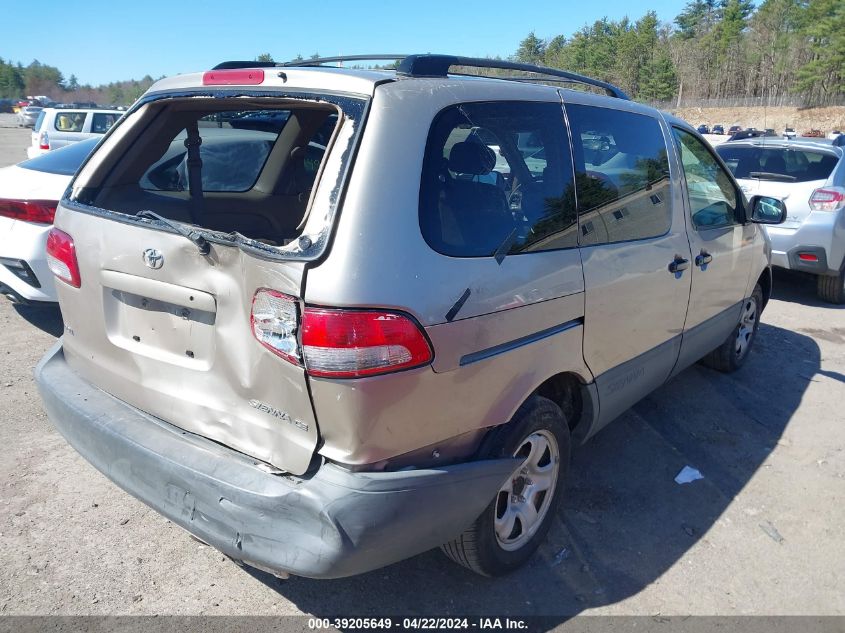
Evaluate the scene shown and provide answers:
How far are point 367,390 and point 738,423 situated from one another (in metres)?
3.39

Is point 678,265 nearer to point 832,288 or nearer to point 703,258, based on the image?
point 703,258

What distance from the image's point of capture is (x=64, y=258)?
2.83 m

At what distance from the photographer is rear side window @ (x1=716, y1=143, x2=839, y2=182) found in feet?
24.5

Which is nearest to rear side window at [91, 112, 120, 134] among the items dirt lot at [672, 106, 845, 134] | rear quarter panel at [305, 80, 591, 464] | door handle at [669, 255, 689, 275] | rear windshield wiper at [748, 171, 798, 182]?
rear windshield wiper at [748, 171, 798, 182]

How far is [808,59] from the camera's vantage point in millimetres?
73750

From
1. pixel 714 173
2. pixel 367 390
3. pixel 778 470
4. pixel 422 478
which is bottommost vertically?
pixel 778 470

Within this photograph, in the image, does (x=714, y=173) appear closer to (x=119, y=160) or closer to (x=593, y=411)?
(x=593, y=411)

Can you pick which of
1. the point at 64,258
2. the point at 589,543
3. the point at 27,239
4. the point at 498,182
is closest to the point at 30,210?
the point at 27,239

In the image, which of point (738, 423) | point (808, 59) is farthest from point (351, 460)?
point (808, 59)

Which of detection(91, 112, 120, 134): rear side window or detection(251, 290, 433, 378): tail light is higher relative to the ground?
detection(91, 112, 120, 134): rear side window

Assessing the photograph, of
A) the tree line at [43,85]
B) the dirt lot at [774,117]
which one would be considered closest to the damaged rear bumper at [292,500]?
the dirt lot at [774,117]

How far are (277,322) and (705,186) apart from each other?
10.3ft

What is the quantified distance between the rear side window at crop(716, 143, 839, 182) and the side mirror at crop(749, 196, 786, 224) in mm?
2972

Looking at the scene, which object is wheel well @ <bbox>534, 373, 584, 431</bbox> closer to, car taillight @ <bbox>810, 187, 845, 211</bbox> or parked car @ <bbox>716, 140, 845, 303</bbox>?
parked car @ <bbox>716, 140, 845, 303</bbox>
